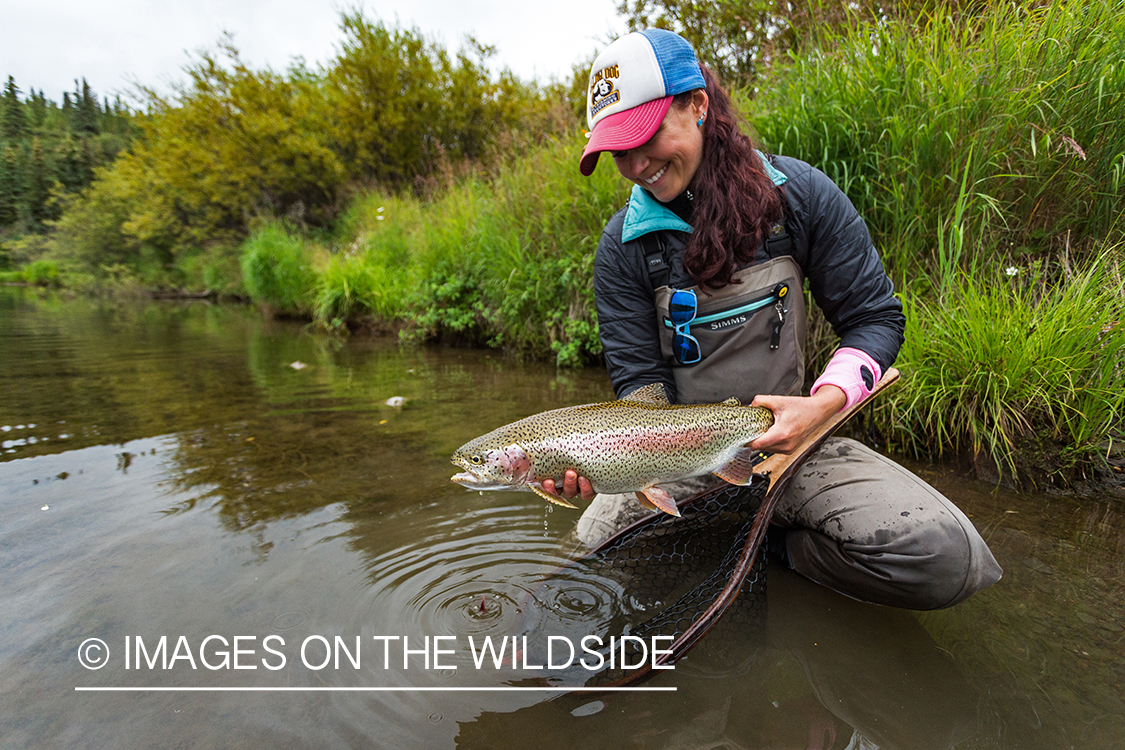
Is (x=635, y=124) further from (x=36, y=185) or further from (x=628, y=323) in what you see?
(x=36, y=185)

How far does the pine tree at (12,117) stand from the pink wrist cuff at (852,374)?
67.1 feet

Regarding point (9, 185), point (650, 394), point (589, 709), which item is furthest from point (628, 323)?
point (9, 185)

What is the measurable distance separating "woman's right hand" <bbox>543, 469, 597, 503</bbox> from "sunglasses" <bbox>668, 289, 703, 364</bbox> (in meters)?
0.91

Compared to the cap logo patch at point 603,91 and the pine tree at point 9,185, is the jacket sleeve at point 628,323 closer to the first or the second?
the cap logo patch at point 603,91

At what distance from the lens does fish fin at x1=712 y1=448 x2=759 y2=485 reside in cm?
234

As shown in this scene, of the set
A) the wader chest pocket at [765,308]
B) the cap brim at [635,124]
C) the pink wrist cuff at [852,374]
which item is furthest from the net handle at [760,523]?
the cap brim at [635,124]

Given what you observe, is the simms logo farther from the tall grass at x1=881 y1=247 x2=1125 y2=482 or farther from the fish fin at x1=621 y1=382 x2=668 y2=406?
the tall grass at x1=881 y1=247 x2=1125 y2=482

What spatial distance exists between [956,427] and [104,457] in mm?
6320

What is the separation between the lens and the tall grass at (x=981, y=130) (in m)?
3.86

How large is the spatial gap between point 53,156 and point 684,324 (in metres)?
45.2

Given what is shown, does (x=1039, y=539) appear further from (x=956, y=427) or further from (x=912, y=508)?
(x=912, y=508)

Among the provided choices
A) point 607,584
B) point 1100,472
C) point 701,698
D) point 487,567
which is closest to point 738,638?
point 701,698

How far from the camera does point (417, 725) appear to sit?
1934 millimetres

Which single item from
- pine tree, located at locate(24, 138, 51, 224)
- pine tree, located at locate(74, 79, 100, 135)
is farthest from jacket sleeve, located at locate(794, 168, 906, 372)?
pine tree, located at locate(74, 79, 100, 135)
